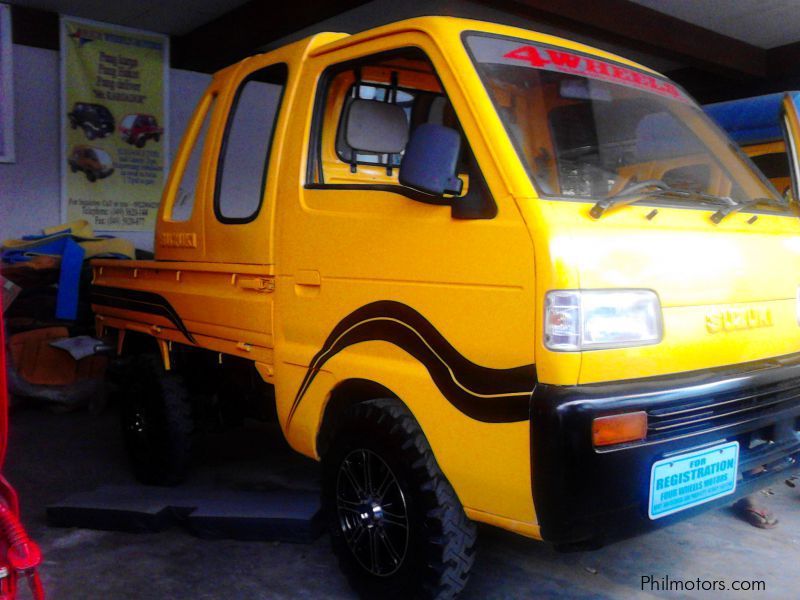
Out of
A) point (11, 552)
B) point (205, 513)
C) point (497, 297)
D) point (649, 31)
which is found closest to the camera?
point (11, 552)

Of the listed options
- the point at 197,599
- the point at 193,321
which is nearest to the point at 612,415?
the point at 197,599

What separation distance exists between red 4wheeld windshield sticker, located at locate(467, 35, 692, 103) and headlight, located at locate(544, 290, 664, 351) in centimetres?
95

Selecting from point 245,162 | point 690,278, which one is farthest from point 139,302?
point 690,278

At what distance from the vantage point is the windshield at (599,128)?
245cm

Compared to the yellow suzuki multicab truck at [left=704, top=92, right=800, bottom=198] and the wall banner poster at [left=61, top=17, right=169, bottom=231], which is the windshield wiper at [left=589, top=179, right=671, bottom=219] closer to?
the yellow suzuki multicab truck at [left=704, top=92, right=800, bottom=198]

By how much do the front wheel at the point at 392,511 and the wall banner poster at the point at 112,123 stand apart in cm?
634

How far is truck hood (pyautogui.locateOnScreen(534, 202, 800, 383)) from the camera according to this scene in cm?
206

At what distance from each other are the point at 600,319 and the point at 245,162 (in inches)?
112

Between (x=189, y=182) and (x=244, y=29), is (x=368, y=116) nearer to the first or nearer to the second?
(x=189, y=182)

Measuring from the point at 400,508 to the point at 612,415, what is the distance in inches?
33.9

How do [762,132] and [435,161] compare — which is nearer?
[435,161]

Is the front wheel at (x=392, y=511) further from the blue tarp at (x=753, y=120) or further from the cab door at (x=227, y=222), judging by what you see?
the blue tarp at (x=753, y=120)

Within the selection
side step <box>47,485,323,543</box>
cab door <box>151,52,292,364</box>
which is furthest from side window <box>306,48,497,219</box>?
side step <box>47,485,323,543</box>

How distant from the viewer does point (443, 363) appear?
2301mm
